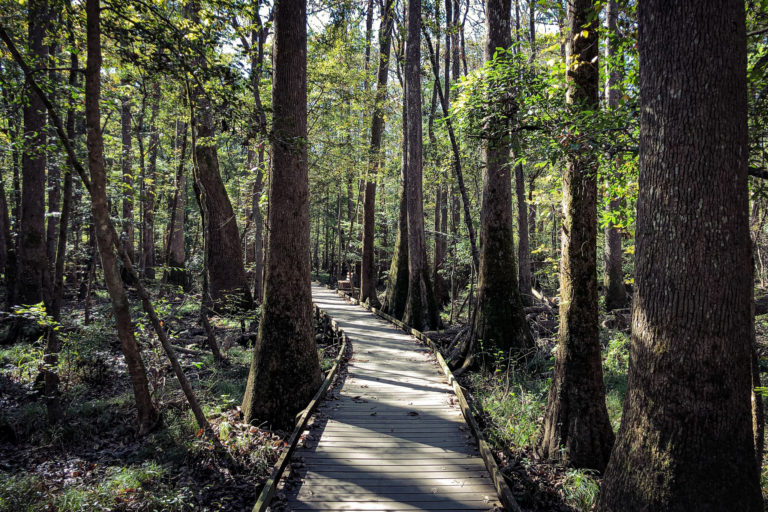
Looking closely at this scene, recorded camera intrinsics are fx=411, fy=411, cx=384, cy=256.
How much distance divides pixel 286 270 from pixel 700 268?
17.8 ft

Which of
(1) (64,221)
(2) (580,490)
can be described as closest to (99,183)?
(1) (64,221)

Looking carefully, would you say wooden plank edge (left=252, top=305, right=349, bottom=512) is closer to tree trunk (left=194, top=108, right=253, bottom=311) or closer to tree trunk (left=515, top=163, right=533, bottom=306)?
tree trunk (left=194, top=108, right=253, bottom=311)

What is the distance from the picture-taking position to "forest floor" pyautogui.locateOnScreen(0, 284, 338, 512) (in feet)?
15.8

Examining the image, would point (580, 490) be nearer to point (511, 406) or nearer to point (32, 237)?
point (511, 406)

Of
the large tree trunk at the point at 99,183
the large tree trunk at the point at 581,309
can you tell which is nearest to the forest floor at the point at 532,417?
the large tree trunk at the point at 581,309

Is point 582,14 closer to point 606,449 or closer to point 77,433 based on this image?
point 606,449

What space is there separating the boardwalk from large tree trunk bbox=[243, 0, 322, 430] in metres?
Answer: 0.75

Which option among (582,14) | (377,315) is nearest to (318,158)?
(377,315)

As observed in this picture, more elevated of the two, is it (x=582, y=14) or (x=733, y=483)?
(x=582, y=14)

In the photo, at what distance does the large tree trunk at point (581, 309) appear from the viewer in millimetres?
5074

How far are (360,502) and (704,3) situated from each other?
5128 millimetres

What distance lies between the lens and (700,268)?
292 cm

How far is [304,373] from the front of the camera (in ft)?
22.4

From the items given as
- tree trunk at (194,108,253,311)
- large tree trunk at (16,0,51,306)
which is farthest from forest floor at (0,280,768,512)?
tree trunk at (194,108,253,311)
